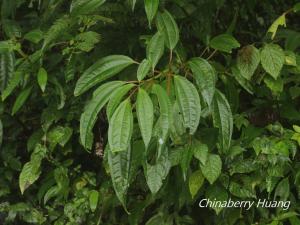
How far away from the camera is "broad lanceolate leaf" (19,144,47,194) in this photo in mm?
1832

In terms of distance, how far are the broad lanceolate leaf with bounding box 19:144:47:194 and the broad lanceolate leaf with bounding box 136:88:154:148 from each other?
86 cm

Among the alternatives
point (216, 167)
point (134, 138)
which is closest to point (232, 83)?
point (216, 167)

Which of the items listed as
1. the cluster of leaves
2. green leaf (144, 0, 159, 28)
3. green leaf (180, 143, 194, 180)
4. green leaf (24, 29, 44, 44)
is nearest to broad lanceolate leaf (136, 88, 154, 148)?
the cluster of leaves

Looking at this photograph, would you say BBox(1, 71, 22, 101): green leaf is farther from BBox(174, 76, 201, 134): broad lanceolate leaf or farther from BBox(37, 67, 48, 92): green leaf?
BBox(174, 76, 201, 134): broad lanceolate leaf

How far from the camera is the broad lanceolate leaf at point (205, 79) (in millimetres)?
1250

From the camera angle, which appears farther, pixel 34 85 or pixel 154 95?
pixel 34 85

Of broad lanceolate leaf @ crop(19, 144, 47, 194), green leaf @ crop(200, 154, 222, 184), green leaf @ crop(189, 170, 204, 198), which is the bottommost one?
broad lanceolate leaf @ crop(19, 144, 47, 194)

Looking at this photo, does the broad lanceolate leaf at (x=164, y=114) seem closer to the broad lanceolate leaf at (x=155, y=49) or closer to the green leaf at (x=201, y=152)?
the broad lanceolate leaf at (x=155, y=49)

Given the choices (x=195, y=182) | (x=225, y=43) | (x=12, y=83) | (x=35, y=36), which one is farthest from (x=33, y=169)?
(x=225, y=43)

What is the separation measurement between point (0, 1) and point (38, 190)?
842mm

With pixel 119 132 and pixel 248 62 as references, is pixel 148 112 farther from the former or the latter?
pixel 248 62

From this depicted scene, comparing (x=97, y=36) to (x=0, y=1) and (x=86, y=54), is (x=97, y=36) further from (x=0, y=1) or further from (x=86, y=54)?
(x=0, y=1)

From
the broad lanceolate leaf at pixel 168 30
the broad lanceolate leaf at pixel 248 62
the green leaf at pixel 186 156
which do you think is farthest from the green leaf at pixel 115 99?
the broad lanceolate leaf at pixel 248 62

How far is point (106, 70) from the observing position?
1.26m
